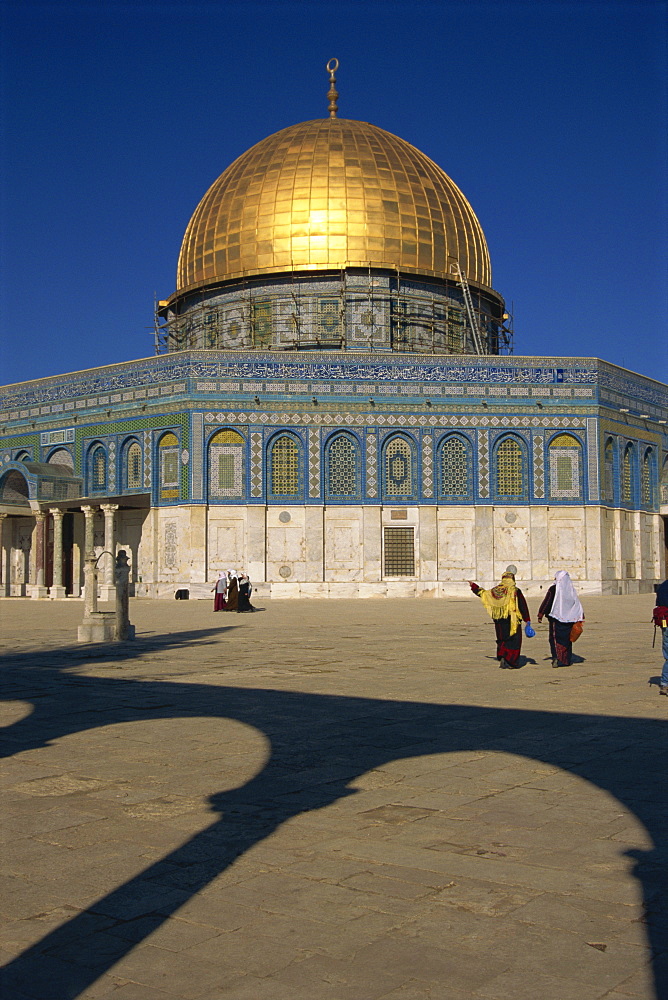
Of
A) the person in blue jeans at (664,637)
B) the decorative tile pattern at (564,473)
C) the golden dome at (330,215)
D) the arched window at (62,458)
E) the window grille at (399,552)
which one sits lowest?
the person in blue jeans at (664,637)

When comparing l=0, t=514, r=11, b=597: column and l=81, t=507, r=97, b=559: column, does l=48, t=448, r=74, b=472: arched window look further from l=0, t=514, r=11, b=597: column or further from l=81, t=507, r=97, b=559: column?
l=81, t=507, r=97, b=559: column

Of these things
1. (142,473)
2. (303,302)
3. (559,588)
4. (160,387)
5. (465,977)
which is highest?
(303,302)

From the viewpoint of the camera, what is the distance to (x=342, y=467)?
31312 mm

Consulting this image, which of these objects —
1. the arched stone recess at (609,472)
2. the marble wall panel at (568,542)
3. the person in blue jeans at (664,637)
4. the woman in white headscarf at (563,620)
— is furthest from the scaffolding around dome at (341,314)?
the person in blue jeans at (664,637)

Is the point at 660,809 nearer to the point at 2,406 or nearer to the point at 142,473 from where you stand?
the point at 142,473

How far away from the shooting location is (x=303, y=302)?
1377 inches

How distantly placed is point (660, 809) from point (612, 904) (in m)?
1.39

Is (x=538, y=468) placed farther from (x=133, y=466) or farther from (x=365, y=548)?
(x=133, y=466)

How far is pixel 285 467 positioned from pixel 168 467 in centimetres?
341

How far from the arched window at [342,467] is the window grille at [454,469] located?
2.57 m

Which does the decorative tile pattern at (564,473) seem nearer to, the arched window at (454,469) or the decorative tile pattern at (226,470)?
the arched window at (454,469)

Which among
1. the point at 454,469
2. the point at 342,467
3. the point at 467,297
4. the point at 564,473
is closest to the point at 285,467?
the point at 342,467

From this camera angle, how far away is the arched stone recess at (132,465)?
3209cm

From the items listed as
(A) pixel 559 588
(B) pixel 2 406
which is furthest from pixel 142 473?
(A) pixel 559 588
